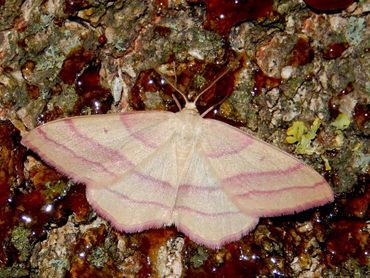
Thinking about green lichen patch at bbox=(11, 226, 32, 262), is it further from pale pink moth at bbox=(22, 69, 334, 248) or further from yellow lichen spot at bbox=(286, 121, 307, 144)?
yellow lichen spot at bbox=(286, 121, 307, 144)

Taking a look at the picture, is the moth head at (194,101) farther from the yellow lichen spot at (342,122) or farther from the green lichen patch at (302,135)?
the yellow lichen spot at (342,122)

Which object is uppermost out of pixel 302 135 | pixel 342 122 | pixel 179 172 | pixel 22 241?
pixel 342 122

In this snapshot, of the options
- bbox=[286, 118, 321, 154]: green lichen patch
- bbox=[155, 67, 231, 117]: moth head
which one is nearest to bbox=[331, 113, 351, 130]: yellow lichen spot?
bbox=[286, 118, 321, 154]: green lichen patch

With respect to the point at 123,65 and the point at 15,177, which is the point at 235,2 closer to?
the point at 123,65

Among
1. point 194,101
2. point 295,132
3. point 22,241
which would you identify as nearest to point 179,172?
point 194,101

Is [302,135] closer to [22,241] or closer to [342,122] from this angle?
[342,122]

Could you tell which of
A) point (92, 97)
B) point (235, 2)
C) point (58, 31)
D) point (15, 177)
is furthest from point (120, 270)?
point (235, 2)
